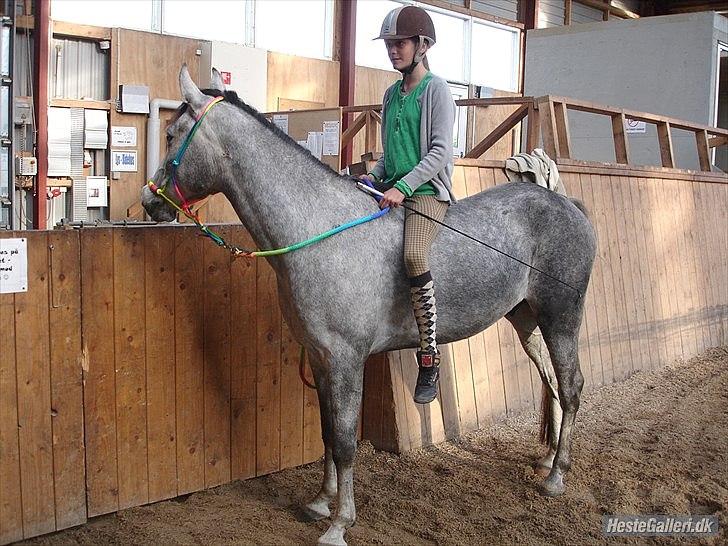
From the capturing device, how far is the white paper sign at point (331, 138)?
9.00 meters

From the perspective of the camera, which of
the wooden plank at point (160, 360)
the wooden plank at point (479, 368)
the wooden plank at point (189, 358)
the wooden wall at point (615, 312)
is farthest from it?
the wooden plank at point (479, 368)

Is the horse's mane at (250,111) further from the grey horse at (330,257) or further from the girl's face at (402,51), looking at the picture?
the girl's face at (402,51)

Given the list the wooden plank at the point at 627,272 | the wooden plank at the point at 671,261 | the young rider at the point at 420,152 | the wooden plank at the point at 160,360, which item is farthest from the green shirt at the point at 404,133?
the wooden plank at the point at 671,261

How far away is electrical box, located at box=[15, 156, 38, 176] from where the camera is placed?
847 cm

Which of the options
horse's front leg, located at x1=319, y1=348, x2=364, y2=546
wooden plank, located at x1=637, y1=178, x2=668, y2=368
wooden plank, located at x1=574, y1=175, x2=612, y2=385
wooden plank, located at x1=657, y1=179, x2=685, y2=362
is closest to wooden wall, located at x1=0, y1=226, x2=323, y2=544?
horse's front leg, located at x1=319, y1=348, x2=364, y2=546

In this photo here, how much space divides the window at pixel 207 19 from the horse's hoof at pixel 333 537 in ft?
26.2

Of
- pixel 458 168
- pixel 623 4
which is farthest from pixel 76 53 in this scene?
pixel 623 4

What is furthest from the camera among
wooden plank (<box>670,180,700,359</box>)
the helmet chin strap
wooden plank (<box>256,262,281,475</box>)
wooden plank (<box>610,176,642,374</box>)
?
wooden plank (<box>670,180,700,359</box>)

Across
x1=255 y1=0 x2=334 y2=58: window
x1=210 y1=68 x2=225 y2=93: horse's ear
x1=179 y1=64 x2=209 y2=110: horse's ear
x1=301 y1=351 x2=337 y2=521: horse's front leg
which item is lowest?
x1=301 y1=351 x2=337 y2=521: horse's front leg

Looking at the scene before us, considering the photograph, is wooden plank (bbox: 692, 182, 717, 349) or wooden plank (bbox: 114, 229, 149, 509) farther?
wooden plank (bbox: 692, 182, 717, 349)

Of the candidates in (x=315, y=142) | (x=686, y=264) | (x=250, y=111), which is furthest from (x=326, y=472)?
(x=315, y=142)

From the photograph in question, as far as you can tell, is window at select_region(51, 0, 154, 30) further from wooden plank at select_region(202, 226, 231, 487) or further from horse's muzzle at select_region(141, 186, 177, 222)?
horse's muzzle at select_region(141, 186, 177, 222)

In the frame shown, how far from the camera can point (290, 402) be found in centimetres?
452

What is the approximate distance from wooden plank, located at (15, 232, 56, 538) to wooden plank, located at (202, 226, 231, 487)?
32.9 inches
